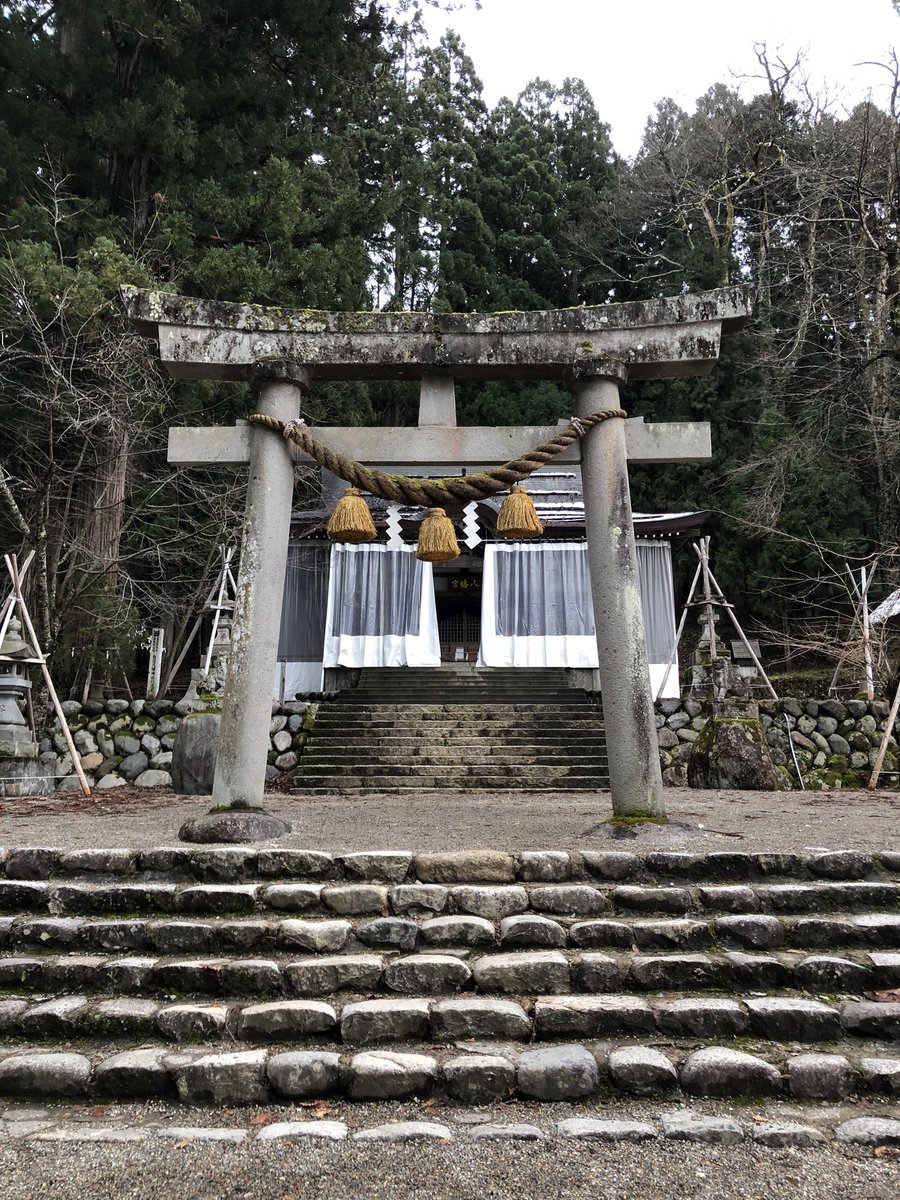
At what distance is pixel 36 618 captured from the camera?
11.0 metres

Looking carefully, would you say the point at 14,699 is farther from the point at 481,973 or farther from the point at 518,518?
the point at 481,973

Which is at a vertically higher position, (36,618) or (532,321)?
(532,321)

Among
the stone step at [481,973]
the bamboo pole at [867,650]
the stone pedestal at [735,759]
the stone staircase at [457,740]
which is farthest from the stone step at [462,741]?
the stone step at [481,973]

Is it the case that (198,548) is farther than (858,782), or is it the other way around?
(198,548)

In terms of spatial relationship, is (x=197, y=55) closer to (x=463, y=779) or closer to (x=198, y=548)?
(x=198, y=548)

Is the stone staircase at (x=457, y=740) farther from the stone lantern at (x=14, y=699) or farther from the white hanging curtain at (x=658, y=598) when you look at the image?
the stone lantern at (x=14, y=699)

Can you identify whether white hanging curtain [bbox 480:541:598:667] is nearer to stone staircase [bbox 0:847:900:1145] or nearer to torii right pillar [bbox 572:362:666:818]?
torii right pillar [bbox 572:362:666:818]

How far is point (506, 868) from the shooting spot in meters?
4.21

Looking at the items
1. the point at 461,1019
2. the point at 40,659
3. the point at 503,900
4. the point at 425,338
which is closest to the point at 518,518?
the point at 425,338

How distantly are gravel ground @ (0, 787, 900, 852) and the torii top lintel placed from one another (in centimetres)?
327

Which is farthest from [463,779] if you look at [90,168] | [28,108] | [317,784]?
[28,108]

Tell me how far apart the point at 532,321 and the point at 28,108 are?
1178cm

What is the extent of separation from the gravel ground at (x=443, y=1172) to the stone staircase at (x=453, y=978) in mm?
176

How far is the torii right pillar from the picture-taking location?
5.16m
